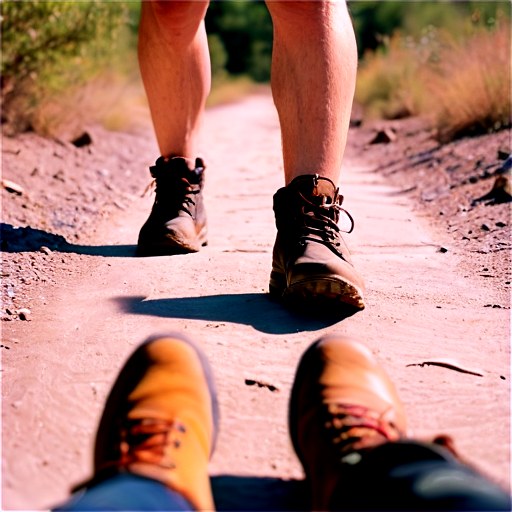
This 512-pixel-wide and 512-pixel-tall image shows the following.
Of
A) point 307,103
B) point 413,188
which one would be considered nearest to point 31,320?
point 307,103

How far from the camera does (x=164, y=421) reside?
1122 millimetres

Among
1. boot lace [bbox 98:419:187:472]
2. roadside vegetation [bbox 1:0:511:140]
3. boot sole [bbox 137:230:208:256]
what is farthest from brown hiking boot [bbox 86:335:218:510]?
roadside vegetation [bbox 1:0:511:140]

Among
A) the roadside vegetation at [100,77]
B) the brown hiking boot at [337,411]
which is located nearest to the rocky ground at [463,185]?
the roadside vegetation at [100,77]

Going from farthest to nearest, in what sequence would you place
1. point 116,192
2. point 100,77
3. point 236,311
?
point 100,77 → point 116,192 → point 236,311

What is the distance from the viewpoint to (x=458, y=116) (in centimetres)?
611

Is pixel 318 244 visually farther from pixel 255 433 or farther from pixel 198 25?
pixel 198 25

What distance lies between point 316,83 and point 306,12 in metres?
0.22

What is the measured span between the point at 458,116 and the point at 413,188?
211 centimetres

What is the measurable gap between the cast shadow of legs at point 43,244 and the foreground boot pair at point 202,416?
1.50 meters

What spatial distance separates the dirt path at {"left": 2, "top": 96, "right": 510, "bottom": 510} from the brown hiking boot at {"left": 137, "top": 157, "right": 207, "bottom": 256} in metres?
0.07

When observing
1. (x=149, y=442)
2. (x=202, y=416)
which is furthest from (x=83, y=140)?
(x=149, y=442)

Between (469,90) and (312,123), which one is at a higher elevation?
(469,90)

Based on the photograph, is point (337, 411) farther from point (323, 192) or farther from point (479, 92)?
point (479, 92)

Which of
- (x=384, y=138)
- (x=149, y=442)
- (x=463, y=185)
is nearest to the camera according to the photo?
(x=149, y=442)
